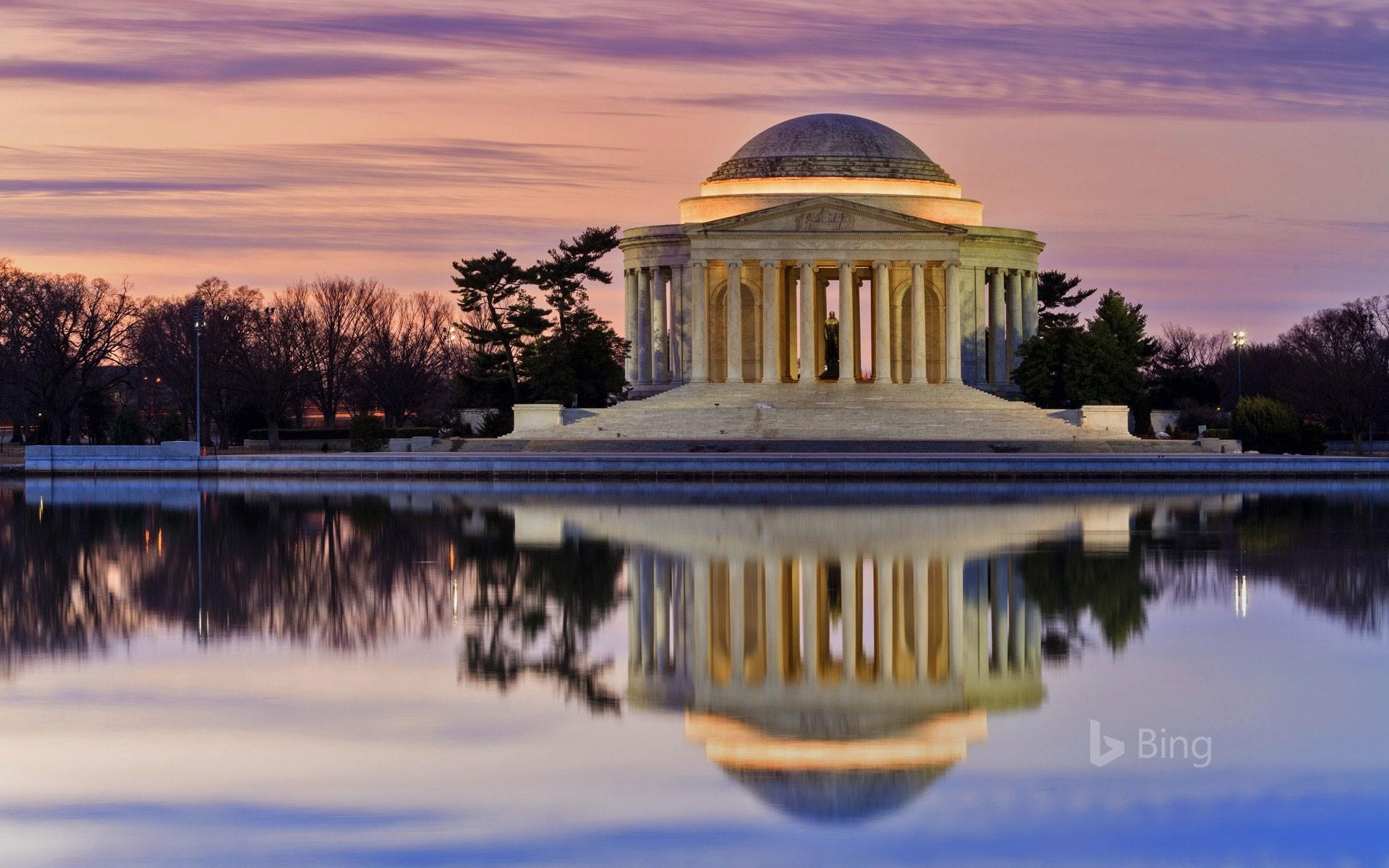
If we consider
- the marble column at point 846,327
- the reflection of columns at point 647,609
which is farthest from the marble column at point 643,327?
the reflection of columns at point 647,609

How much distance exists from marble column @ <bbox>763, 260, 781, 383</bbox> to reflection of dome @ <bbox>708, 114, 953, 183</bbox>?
576cm

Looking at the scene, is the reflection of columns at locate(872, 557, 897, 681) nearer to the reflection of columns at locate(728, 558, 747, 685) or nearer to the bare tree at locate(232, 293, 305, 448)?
the reflection of columns at locate(728, 558, 747, 685)

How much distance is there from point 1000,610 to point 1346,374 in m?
71.9

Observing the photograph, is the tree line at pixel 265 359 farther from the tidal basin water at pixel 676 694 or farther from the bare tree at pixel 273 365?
the tidal basin water at pixel 676 694

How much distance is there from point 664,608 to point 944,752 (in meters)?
9.90

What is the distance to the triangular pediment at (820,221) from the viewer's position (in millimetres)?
81938

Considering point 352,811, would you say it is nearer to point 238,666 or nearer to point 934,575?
point 238,666

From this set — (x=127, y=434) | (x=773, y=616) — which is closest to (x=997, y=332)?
(x=127, y=434)

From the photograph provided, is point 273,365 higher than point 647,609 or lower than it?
higher

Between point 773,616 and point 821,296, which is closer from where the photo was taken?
point 773,616

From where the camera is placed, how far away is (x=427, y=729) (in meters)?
16.6

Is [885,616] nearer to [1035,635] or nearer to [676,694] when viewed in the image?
[1035,635]

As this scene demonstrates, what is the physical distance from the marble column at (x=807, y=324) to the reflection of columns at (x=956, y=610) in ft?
169

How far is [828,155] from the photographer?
87750 mm
